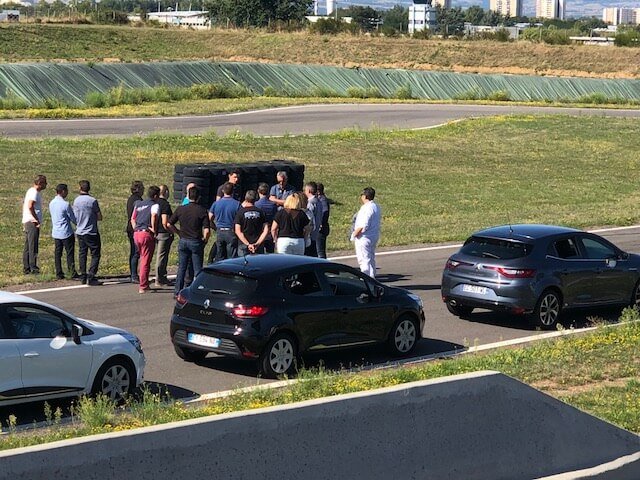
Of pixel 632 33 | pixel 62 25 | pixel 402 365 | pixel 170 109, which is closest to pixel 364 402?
pixel 402 365

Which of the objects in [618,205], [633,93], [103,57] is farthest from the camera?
[103,57]

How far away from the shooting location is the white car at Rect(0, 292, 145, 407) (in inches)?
459

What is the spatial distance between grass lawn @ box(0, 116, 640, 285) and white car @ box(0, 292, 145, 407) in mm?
8401

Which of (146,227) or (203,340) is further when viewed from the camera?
(146,227)

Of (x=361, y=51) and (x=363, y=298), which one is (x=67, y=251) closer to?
(x=363, y=298)

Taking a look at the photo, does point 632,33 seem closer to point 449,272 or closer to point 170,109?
point 170,109

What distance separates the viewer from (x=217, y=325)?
14.1 meters

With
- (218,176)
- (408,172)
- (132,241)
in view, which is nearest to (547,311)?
(132,241)

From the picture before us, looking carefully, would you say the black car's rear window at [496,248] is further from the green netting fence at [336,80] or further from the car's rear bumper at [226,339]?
the green netting fence at [336,80]

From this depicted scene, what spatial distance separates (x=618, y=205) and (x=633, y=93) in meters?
43.1

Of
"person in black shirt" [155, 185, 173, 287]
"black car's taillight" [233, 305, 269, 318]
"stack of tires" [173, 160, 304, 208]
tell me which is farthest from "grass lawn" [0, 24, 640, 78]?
"black car's taillight" [233, 305, 269, 318]

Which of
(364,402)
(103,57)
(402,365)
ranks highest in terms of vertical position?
(103,57)

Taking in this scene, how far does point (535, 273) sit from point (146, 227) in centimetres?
636

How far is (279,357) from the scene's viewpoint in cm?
1420
